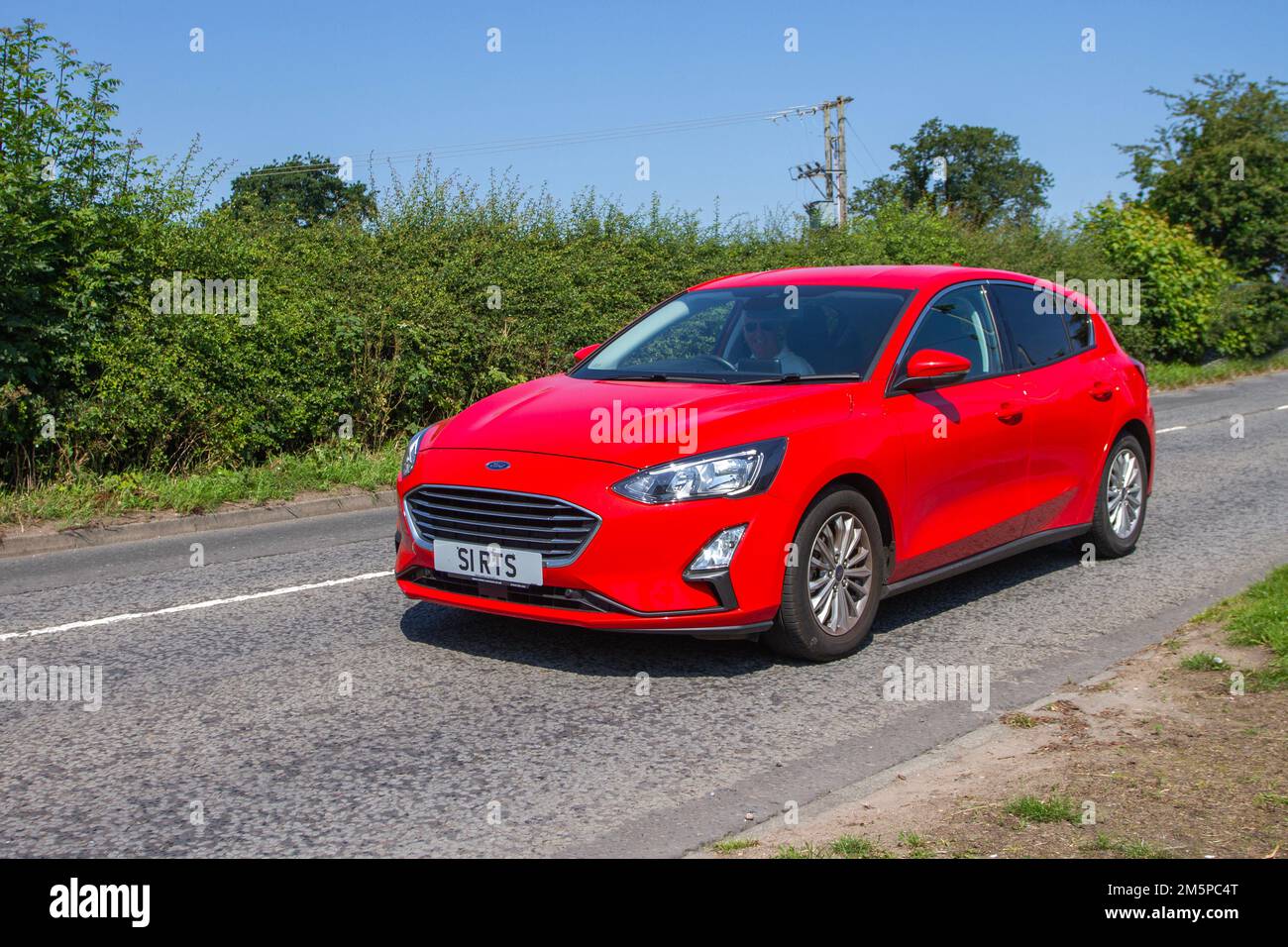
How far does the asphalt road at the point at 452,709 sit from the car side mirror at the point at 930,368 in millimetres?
1296

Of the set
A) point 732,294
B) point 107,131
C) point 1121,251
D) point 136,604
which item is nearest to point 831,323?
point 732,294

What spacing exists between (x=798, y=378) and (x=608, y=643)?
162 centimetres

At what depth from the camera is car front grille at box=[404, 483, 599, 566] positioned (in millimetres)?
5766

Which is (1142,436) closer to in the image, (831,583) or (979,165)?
(831,583)

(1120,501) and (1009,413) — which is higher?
(1009,413)

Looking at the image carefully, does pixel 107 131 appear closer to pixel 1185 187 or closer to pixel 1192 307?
pixel 1192 307

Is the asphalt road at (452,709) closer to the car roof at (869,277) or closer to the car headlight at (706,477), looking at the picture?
the car headlight at (706,477)

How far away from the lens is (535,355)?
15180mm

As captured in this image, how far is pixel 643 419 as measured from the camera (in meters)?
6.16

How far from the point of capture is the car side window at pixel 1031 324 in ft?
25.5

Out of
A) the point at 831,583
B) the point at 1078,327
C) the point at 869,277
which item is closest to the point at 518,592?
the point at 831,583

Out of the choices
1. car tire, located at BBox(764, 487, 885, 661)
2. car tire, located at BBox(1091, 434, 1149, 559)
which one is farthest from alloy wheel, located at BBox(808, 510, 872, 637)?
car tire, located at BBox(1091, 434, 1149, 559)

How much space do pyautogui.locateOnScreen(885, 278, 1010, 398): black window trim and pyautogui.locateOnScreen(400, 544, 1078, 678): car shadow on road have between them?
1.28 m
